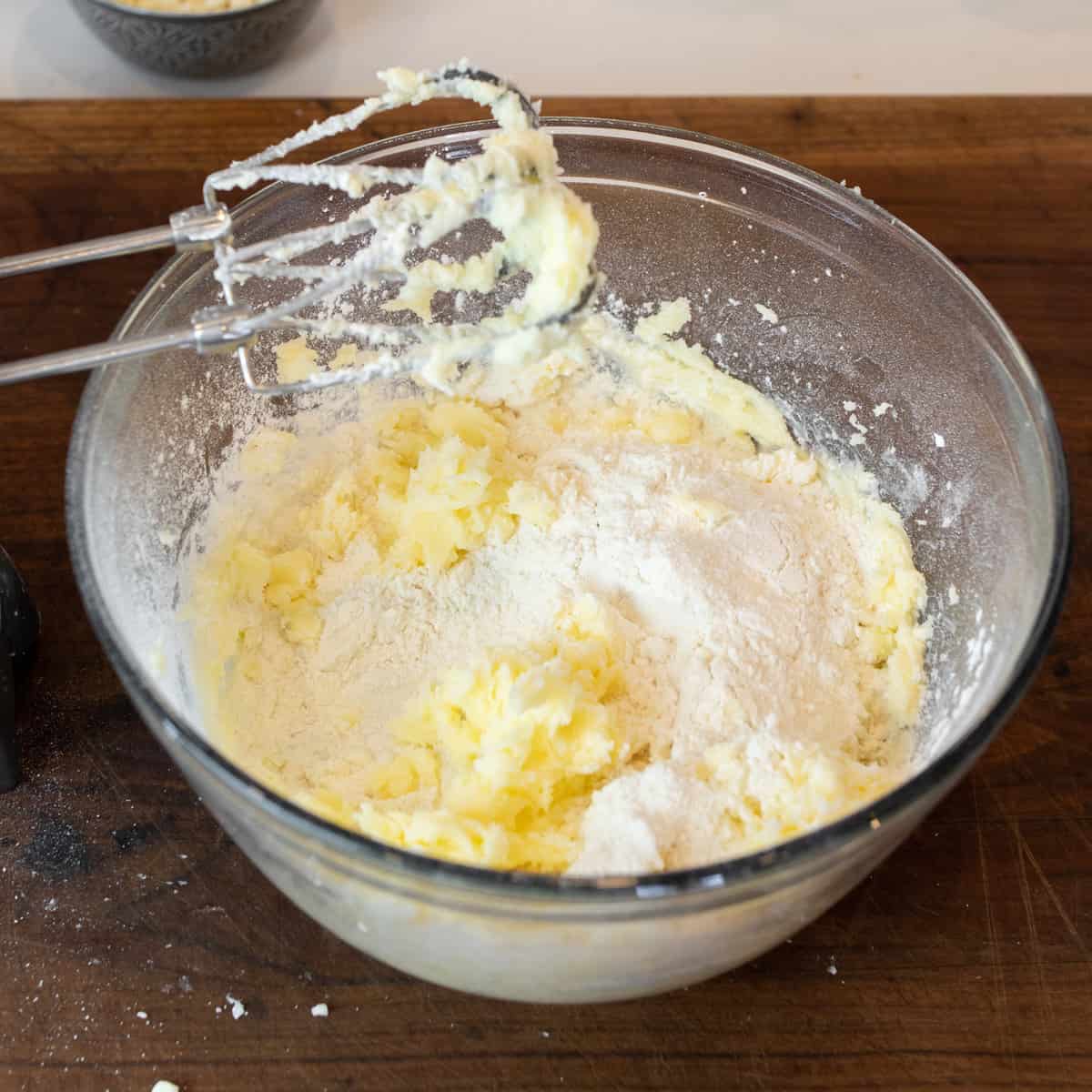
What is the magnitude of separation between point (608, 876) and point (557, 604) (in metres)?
0.46

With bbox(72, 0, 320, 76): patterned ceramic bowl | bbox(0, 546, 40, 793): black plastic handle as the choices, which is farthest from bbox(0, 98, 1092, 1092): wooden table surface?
bbox(72, 0, 320, 76): patterned ceramic bowl

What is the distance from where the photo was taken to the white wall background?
2211 mm

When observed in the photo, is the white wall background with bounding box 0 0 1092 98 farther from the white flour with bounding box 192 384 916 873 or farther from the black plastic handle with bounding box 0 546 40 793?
the black plastic handle with bounding box 0 546 40 793

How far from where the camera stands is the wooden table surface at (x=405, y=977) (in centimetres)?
113

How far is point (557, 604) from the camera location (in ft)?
4.24

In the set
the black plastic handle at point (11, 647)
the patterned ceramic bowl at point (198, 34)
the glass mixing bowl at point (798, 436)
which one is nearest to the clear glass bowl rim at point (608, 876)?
the glass mixing bowl at point (798, 436)

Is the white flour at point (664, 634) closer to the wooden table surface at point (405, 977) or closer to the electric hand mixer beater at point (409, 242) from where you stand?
the wooden table surface at point (405, 977)

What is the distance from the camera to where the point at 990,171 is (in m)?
1.84

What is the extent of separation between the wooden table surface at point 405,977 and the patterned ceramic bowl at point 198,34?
2.46 feet

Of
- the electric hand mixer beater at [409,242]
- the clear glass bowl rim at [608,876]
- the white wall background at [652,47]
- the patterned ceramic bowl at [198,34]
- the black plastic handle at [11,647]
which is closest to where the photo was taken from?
the clear glass bowl rim at [608,876]

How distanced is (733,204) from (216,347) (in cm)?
70

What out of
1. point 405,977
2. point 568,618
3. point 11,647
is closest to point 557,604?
point 568,618

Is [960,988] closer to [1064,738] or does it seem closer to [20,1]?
[1064,738]

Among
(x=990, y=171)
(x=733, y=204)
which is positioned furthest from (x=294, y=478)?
(x=990, y=171)
